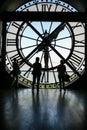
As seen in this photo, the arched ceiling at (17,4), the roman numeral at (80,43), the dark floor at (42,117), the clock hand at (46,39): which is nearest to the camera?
the dark floor at (42,117)

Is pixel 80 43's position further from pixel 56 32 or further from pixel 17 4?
pixel 17 4

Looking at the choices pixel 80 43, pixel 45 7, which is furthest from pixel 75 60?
pixel 45 7

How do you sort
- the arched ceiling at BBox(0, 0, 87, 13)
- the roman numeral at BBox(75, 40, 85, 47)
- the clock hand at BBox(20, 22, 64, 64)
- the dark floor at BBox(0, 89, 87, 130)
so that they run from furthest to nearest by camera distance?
the roman numeral at BBox(75, 40, 85, 47) → the clock hand at BBox(20, 22, 64, 64) → the arched ceiling at BBox(0, 0, 87, 13) → the dark floor at BBox(0, 89, 87, 130)

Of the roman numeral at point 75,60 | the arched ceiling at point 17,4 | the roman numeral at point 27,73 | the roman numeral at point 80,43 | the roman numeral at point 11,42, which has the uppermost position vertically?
the arched ceiling at point 17,4

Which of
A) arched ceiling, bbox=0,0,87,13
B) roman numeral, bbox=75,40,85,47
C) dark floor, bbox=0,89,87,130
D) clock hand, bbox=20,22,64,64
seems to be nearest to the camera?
dark floor, bbox=0,89,87,130

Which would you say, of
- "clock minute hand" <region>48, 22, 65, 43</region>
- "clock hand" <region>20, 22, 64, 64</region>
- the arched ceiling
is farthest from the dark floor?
"clock minute hand" <region>48, 22, 65, 43</region>

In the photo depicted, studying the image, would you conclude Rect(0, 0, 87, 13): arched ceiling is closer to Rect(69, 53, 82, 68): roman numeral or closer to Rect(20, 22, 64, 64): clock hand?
Rect(20, 22, 64, 64): clock hand

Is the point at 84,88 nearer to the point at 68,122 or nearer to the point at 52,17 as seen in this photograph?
the point at 52,17

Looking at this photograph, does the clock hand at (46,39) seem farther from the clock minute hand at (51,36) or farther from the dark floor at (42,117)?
the dark floor at (42,117)

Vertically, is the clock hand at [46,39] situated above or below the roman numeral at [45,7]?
below

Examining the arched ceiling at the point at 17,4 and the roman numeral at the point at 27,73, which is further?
the roman numeral at the point at 27,73

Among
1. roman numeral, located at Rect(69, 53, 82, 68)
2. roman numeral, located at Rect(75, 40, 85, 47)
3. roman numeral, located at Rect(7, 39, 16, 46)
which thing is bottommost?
roman numeral, located at Rect(69, 53, 82, 68)

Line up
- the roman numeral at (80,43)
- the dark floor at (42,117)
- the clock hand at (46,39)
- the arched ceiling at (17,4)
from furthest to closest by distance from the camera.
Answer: the roman numeral at (80,43), the clock hand at (46,39), the arched ceiling at (17,4), the dark floor at (42,117)

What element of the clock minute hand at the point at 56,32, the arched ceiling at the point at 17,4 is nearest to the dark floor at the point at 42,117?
the arched ceiling at the point at 17,4
